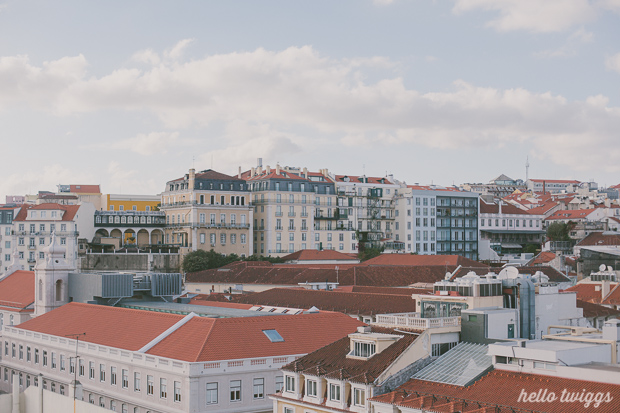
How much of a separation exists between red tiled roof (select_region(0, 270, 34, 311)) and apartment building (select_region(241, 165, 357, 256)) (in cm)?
5131

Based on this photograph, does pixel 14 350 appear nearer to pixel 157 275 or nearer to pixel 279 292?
pixel 157 275

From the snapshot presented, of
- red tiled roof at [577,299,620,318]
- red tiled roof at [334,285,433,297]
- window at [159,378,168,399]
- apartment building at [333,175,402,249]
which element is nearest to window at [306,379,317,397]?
window at [159,378,168,399]

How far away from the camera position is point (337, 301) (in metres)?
64.4

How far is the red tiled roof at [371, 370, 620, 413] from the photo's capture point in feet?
86.7

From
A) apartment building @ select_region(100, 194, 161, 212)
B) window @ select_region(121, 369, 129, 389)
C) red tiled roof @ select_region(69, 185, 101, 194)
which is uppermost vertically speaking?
red tiled roof @ select_region(69, 185, 101, 194)

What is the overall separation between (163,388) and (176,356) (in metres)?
1.59

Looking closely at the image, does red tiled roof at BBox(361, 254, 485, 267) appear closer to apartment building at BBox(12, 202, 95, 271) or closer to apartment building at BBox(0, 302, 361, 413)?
apartment building at BBox(12, 202, 95, 271)

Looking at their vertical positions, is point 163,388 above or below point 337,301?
below

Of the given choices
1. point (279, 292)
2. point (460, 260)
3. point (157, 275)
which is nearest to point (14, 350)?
point (157, 275)

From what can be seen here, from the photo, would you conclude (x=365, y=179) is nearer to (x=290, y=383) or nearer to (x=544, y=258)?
(x=544, y=258)

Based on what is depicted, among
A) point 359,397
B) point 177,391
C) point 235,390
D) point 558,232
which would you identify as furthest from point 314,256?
point 359,397

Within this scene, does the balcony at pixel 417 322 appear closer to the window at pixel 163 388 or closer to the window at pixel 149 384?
the window at pixel 163 388

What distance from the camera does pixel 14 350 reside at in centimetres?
5756

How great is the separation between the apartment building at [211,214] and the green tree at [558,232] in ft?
173
